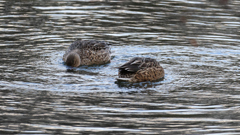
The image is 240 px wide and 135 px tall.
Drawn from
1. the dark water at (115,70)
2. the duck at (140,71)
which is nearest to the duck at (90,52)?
the dark water at (115,70)

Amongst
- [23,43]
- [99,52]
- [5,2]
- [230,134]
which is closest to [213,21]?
[99,52]

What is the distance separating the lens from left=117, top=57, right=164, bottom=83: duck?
1121 cm

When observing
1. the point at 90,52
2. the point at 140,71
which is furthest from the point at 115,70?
the point at 90,52

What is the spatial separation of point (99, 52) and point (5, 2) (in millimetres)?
7776

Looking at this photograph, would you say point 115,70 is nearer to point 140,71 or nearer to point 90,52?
point 140,71

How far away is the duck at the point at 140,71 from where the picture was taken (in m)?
11.2

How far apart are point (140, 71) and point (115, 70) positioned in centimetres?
137

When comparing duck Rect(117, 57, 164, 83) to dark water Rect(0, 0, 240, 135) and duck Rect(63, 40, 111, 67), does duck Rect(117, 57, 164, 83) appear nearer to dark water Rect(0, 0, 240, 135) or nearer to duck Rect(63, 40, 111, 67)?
dark water Rect(0, 0, 240, 135)

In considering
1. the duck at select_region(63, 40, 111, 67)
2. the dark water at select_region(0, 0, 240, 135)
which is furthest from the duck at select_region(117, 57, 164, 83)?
the duck at select_region(63, 40, 111, 67)

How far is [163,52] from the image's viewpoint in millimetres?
14156

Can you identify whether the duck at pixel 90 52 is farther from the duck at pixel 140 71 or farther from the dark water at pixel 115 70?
the duck at pixel 140 71

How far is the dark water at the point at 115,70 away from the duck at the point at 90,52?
0.95 feet

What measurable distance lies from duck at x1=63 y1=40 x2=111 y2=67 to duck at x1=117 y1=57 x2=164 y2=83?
2.21m

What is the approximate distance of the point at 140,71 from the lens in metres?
11.3
